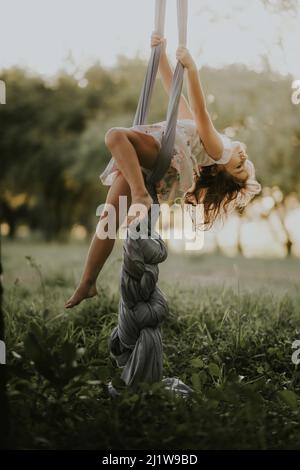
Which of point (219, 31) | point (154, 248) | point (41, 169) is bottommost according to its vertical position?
point (154, 248)

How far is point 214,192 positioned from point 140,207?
504 millimetres

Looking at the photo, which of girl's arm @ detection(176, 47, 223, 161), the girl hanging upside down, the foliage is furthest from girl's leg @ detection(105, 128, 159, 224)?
the foliage

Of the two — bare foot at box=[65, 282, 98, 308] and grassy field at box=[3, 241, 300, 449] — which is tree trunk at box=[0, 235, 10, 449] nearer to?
grassy field at box=[3, 241, 300, 449]

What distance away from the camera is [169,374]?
2.87 metres

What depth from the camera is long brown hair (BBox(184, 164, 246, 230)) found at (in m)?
2.49

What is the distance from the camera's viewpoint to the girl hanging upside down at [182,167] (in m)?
2.11

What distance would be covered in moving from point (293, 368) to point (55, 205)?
8371 millimetres

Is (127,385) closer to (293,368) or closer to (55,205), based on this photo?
(293,368)

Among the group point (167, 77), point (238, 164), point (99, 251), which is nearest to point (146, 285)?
point (99, 251)

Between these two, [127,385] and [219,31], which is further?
[219,31]

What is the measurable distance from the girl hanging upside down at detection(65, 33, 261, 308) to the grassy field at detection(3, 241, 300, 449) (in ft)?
1.22

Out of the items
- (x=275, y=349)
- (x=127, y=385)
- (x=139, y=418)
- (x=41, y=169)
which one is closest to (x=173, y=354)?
(x=275, y=349)

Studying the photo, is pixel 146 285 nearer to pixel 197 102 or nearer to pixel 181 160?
pixel 181 160

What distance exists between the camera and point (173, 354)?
3047mm
